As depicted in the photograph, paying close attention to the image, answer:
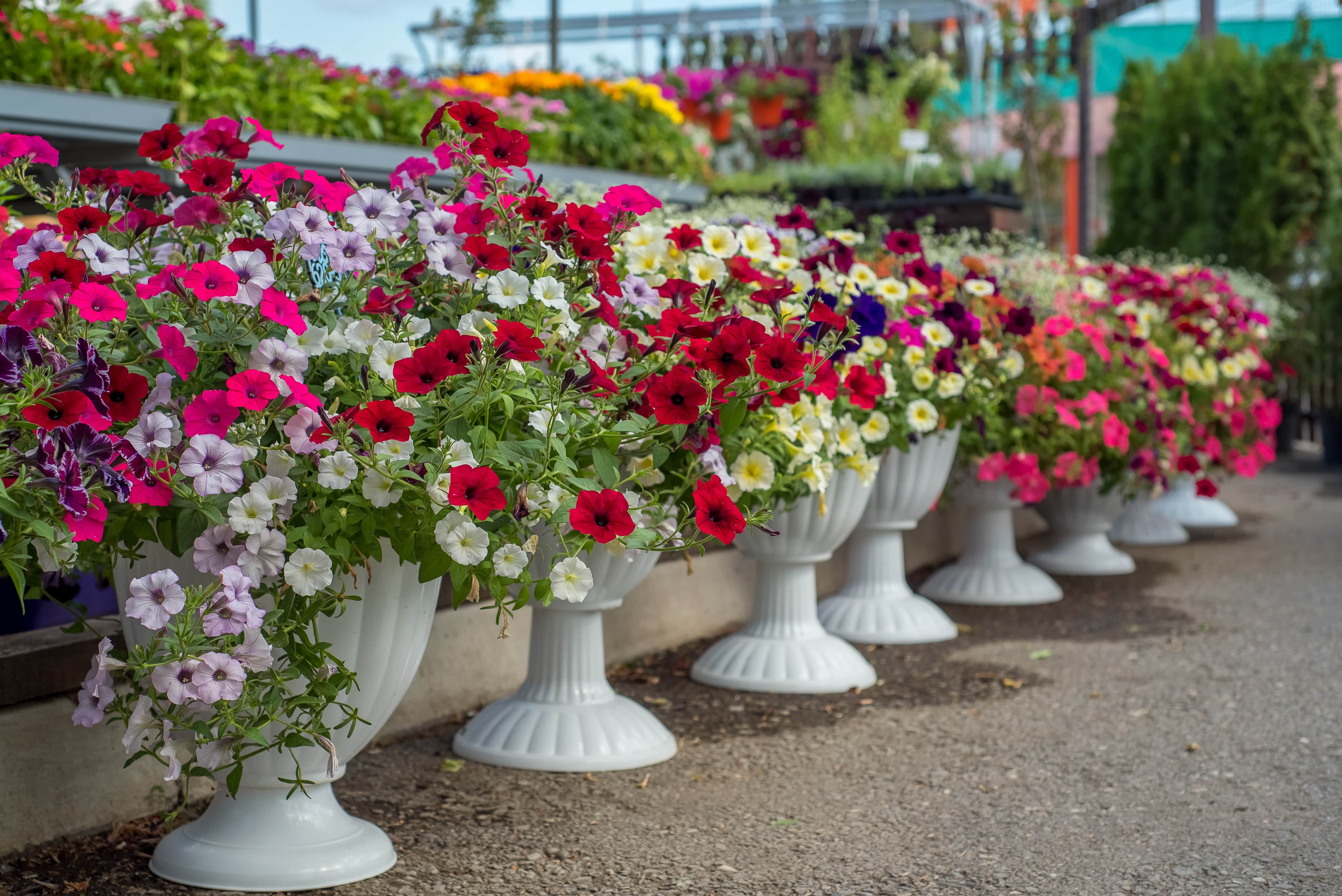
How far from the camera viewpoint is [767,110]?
34.4ft

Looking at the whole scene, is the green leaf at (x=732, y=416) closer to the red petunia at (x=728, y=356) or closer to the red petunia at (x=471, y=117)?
the red petunia at (x=728, y=356)

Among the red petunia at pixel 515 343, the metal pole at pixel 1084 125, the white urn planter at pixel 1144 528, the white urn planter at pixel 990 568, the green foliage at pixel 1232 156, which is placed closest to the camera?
the red petunia at pixel 515 343

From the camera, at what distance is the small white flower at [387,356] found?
71.6 inches

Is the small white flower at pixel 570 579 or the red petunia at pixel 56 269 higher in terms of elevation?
the red petunia at pixel 56 269

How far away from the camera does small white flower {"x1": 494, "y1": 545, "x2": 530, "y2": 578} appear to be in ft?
6.10

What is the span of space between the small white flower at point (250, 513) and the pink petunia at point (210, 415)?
91 mm

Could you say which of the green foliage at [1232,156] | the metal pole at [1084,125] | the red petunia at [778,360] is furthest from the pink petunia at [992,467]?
the metal pole at [1084,125]

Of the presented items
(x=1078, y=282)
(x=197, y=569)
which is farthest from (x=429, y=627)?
(x=1078, y=282)

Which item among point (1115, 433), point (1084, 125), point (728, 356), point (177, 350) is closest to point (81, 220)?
point (177, 350)

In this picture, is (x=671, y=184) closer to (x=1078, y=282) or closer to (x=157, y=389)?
(x=1078, y=282)

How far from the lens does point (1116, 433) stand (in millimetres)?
4090

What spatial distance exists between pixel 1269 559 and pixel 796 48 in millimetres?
11315

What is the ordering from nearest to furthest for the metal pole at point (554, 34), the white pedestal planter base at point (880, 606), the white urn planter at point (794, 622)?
1. the white urn planter at point (794, 622)
2. the white pedestal planter base at point (880, 606)
3. the metal pole at point (554, 34)

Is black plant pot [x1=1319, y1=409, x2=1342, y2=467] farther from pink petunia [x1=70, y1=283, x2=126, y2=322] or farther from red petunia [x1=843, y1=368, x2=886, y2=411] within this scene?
pink petunia [x1=70, y1=283, x2=126, y2=322]
